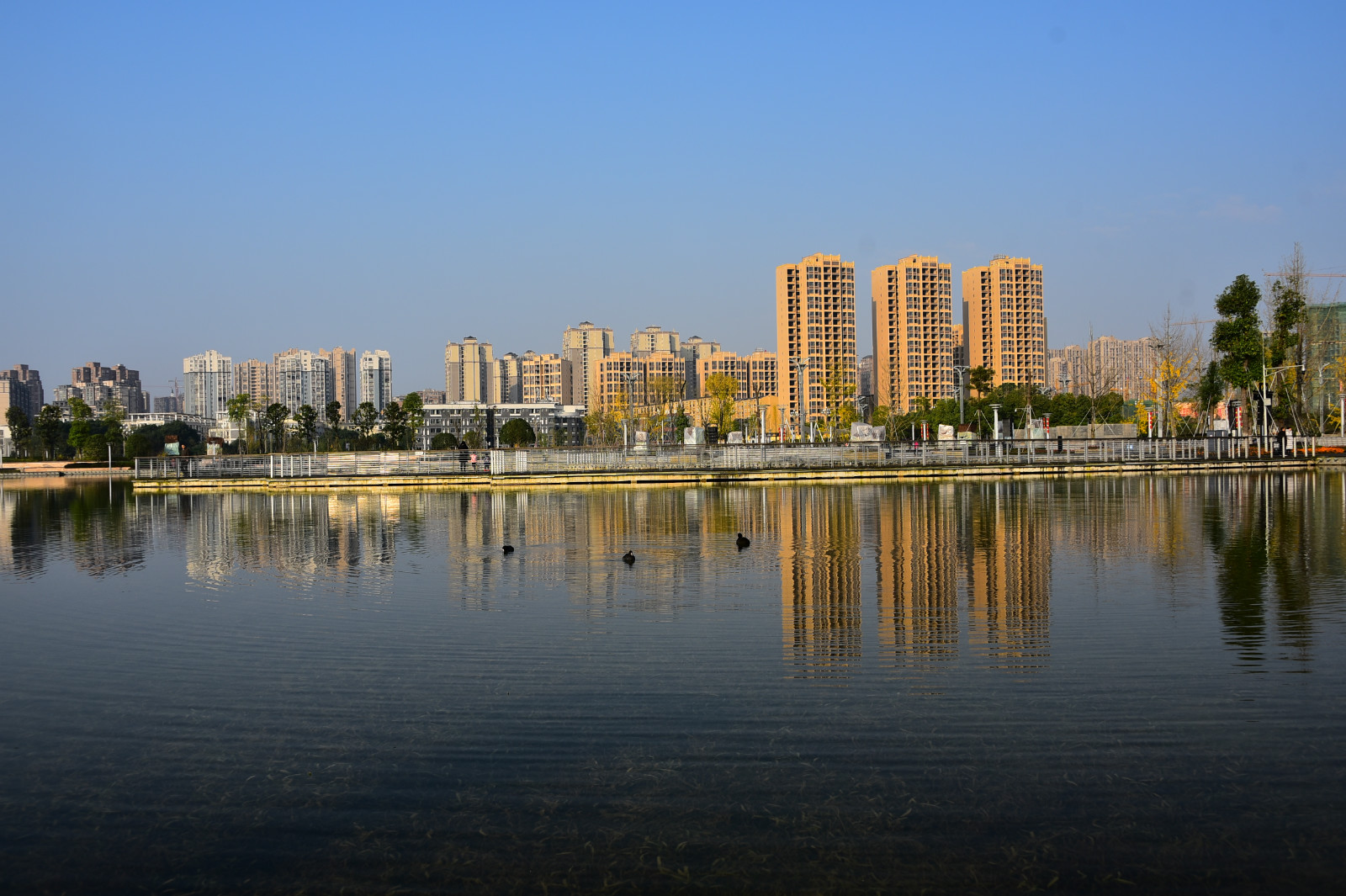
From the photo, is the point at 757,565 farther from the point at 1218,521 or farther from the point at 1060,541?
the point at 1218,521

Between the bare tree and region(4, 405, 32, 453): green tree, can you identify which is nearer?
the bare tree

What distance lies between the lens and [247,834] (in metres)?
5.60

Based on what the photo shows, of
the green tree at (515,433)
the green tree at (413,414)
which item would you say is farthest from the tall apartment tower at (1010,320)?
the green tree at (413,414)

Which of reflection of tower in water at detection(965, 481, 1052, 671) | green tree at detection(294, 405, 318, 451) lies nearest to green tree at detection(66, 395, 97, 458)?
green tree at detection(294, 405, 318, 451)

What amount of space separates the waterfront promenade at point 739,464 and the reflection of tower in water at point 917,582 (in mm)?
19406

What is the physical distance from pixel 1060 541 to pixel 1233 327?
136 feet

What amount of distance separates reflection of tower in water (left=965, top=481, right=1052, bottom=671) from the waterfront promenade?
68.7ft

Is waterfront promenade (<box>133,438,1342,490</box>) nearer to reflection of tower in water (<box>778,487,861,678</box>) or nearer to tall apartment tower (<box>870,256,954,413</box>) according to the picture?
reflection of tower in water (<box>778,487,861,678</box>)

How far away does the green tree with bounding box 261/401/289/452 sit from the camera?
102 m

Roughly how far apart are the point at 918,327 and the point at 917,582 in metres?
186

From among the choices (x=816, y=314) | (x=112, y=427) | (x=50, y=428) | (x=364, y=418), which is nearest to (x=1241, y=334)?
(x=364, y=418)

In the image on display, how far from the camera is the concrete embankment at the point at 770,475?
45000 mm

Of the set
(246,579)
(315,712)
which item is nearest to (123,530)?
(246,579)

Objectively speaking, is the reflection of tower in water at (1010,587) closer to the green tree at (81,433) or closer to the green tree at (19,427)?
the green tree at (81,433)
